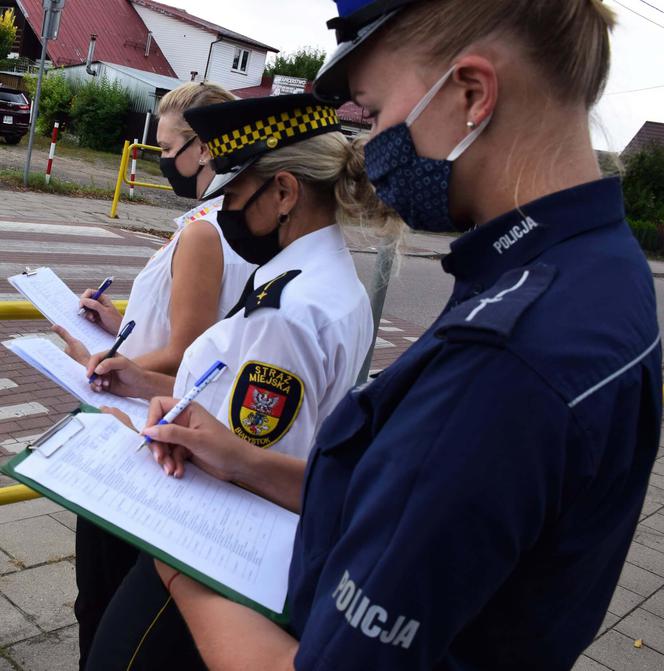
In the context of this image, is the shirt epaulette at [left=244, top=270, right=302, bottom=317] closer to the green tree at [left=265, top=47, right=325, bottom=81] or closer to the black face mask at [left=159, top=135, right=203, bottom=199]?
the black face mask at [left=159, top=135, right=203, bottom=199]

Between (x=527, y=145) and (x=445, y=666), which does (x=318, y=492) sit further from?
(x=527, y=145)

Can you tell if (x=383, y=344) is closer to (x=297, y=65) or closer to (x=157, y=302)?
(x=157, y=302)

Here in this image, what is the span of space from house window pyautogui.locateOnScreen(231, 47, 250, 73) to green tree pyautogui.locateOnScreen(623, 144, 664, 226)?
22.4 m

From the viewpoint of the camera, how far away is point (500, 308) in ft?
3.22

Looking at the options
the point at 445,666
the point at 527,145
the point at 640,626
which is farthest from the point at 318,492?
the point at 640,626

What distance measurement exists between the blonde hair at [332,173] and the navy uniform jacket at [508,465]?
110 centimetres

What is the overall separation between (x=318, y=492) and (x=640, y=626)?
9.79ft

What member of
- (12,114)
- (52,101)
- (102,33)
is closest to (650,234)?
(52,101)

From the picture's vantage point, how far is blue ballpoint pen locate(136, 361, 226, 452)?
→ 65.6 inches

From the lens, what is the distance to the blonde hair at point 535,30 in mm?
1114

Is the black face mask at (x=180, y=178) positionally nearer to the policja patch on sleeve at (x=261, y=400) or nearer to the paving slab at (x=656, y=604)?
the policja patch on sleeve at (x=261, y=400)

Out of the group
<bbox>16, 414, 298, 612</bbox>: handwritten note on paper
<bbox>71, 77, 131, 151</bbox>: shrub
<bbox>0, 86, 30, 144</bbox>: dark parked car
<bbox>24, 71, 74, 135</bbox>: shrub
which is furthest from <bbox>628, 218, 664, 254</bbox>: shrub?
<bbox>16, 414, 298, 612</bbox>: handwritten note on paper

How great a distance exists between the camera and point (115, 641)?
1.64 meters

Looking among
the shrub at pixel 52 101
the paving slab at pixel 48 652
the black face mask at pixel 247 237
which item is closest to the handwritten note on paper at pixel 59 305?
the black face mask at pixel 247 237
